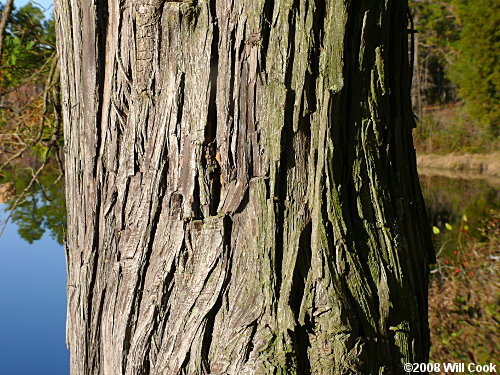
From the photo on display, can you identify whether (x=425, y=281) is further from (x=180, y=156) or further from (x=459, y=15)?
(x=459, y=15)

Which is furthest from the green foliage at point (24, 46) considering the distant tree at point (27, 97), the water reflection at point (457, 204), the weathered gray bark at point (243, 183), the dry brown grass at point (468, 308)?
the water reflection at point (457, 204)

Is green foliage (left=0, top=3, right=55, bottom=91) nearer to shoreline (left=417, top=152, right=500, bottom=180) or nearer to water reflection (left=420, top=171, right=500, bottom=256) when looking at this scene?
water reflection (left=420, top=171, right=500, bottom=256)

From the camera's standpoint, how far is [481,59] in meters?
13.8

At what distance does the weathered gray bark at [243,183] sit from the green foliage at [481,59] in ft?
46.2

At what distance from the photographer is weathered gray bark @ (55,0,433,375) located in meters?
1.07

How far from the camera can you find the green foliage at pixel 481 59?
13.5 m


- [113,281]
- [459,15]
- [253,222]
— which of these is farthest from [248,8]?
[459,15]

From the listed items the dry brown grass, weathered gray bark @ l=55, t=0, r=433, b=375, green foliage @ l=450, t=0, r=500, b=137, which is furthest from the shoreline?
weathered gray bark @ l=55, t=0, r=433, b=375

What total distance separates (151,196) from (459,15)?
16.1 m

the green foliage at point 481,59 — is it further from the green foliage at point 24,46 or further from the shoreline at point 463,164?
→ the green foliage at point 24,46

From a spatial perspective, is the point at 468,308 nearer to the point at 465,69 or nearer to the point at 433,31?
the point at 465,69

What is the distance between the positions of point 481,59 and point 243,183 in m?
14.8

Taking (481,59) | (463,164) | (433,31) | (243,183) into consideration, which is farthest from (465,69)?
A: (243,183)

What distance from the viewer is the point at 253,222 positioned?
3.56ft
